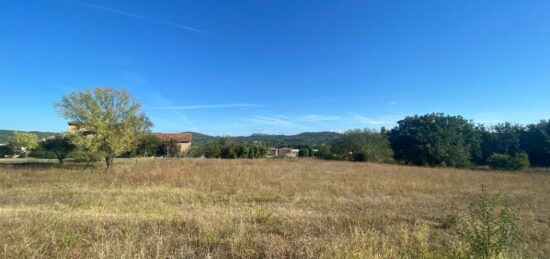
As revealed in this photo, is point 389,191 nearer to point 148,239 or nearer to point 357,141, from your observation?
point 148,239

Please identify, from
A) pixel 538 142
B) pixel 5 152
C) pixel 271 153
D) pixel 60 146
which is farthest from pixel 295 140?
pixel 60 146

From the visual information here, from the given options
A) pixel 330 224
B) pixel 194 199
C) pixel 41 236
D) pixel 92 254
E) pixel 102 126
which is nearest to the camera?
pixel 92 254

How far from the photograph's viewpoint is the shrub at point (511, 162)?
44219 mm

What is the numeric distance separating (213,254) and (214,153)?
5367 cm

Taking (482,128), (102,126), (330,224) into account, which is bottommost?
(330,224)

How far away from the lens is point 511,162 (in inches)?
1809

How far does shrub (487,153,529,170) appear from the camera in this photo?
44.2 meters

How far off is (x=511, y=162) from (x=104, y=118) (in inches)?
2114

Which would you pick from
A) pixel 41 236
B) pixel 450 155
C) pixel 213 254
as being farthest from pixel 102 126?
pixel 450 155

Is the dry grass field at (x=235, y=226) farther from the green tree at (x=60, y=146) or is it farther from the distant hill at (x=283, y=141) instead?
the distant hill at (x=283, y=141)

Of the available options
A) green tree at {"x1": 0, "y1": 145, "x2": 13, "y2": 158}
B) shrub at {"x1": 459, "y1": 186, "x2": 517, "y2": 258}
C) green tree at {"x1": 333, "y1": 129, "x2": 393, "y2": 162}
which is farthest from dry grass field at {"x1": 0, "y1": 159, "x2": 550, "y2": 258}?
green tree at {"x1": 0, "y1": 145, "x2": 13, "y2": 158}

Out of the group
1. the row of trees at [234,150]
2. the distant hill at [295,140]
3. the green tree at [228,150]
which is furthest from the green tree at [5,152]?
the distant hill at [295,140]

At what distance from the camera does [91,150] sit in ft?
77.4

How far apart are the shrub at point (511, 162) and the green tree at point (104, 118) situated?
50.5 metres
